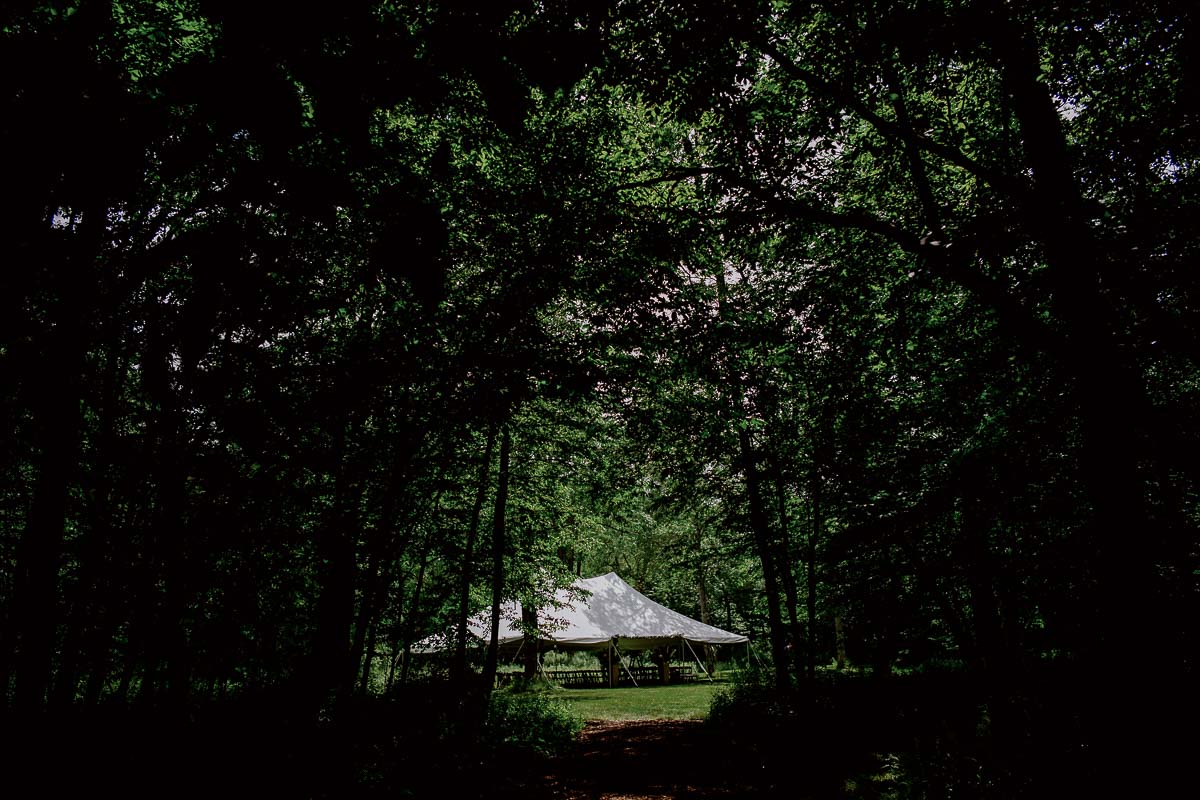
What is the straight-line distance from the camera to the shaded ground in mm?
8352

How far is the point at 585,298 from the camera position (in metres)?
6.39

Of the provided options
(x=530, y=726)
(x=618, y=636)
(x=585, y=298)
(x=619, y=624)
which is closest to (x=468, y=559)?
(x=530, y=726)

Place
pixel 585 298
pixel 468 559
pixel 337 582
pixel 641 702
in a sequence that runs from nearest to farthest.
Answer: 1. pixel 585 298
2. pixel 337 582
3. pixel 468 559
4. pixel 641 702

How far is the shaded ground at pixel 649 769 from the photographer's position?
8.35 meters

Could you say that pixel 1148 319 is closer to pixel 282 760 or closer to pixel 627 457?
pixel 627 457

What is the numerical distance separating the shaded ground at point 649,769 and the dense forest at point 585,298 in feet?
9.73

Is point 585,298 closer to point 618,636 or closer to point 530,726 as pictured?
point 530,726

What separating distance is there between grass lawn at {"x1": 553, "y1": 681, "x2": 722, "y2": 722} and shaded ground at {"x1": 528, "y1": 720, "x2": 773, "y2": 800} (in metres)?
3.45

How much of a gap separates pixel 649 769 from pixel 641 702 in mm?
12190

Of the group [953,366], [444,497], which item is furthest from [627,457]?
[953,366]

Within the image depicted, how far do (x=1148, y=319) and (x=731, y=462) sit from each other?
679 centimetres

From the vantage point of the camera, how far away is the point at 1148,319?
5199 mm

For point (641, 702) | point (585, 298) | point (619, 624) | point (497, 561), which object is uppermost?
point (585, 298)

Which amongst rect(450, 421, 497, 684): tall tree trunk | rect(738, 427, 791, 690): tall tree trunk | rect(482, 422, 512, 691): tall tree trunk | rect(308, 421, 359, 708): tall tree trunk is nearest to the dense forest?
rect(308, 421, 359, 708): tall tree trunk
